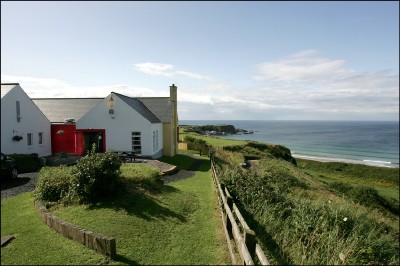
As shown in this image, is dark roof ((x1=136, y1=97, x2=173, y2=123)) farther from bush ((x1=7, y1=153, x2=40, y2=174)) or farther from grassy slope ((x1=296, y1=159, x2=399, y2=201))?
grassy slope ((x1=296, y1=159, x2=399, y2=201))

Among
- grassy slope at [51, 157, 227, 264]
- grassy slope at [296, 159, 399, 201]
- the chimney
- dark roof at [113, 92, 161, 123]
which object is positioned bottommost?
grassy slope at [296, 159, 399, 201]

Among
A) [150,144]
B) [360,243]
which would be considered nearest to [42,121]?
[150,144]

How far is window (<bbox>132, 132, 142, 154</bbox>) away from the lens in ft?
83.6

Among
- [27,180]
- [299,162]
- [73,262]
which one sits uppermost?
[27,180]

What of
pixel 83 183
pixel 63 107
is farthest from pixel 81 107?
pixel 83 183

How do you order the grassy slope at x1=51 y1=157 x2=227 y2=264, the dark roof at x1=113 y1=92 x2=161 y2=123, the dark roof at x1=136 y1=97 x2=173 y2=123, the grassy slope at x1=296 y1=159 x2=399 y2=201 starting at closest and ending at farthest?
1. the grassy slope at x1=51 y1=157 x2=227 y2=264
2. the dark roof at x1=113 y1=92 x2=161 y2=123
3. the dark roof at x1=136 y1=97 x2=173 y2=123
4. the grassy slope at x1=296 y1=159 x2=399 y2=201

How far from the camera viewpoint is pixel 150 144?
2542 centimetres

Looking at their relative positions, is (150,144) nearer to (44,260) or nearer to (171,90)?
(171,90)

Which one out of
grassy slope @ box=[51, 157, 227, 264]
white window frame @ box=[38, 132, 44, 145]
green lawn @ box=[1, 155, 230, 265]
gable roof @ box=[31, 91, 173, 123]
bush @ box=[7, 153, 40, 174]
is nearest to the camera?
green lawn @ box=[1, 155, 230, 265]

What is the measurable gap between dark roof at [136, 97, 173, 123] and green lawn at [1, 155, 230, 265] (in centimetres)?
1909

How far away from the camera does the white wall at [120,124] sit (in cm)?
2523

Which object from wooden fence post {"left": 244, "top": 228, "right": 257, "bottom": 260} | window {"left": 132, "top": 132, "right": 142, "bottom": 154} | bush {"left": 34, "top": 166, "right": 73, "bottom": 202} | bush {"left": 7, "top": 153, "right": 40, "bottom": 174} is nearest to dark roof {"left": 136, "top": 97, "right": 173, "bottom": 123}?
window {"left": 132, "top": 132, "right": 142, "bottom": 154}

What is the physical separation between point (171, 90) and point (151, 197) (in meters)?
21.3

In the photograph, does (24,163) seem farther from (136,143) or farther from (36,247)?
(136,143)
